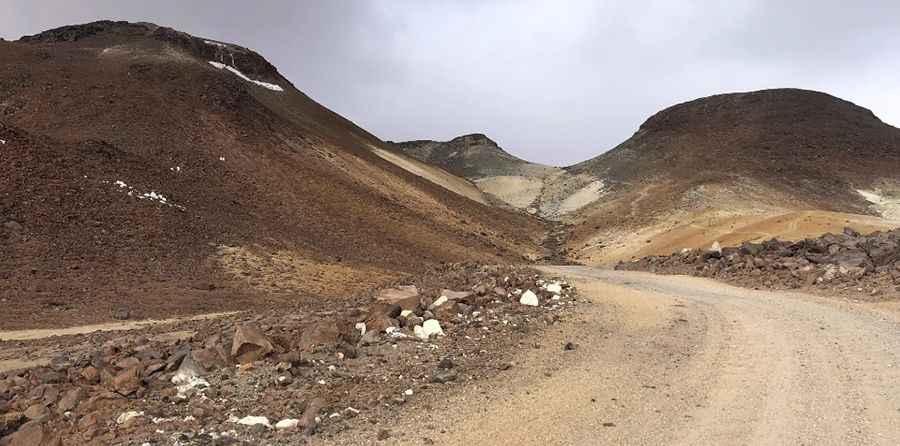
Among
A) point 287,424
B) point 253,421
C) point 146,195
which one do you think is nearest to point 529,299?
point 287,424

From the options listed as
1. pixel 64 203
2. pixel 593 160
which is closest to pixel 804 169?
pixel 593 160

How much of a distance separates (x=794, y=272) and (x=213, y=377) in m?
13.4

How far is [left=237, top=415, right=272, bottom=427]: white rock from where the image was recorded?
680 cm

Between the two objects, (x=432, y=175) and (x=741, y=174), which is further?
(x=432, y=175)

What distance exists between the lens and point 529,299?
11.6 meters

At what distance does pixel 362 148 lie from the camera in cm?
5406

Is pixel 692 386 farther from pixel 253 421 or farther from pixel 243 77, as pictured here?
pixel 243 77

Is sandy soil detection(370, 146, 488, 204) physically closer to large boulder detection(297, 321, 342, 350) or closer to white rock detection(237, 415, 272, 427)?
large boulder detection(297, 321, 342, 350)

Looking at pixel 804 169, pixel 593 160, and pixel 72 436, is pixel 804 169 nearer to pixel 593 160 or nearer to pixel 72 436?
pixel 593 160

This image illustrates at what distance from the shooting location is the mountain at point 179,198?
20.5 meters

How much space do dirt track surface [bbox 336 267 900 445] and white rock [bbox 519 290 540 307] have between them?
3.00ft

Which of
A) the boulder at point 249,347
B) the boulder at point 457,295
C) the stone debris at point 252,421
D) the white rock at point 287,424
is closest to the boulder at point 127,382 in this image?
the boulder at point 249,347

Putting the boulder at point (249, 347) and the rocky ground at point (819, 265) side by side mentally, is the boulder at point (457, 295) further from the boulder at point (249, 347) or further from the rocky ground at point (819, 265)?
the rocky ground at point (819, 265)

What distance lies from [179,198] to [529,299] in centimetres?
2048
